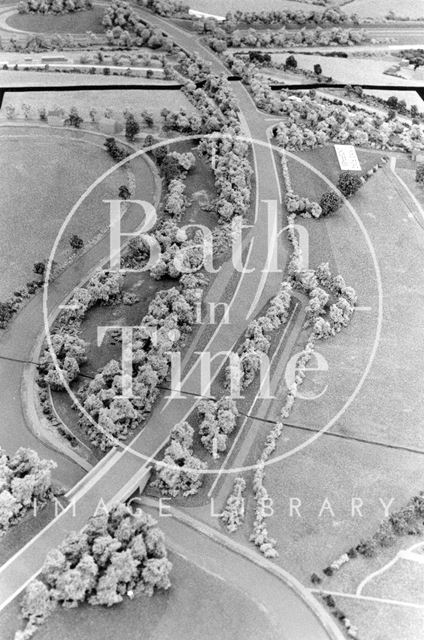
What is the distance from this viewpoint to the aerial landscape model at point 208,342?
38594 millimetres

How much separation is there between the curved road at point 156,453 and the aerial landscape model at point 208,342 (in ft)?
0.50

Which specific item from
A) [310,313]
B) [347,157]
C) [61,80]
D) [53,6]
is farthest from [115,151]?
[53,6]

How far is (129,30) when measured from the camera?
310 ft

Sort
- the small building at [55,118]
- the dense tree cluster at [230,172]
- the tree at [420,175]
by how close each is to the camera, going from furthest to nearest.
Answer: the small building at [55,118]
the tree at [420,175]
the dense tree cluster at [230,172]

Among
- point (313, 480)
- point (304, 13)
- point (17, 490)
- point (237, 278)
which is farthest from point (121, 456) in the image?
point (304, 13)

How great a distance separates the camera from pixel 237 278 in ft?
192

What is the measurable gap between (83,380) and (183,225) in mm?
19458

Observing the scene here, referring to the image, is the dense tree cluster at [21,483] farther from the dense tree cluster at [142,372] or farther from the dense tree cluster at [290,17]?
the dense tree cluster at [290,17]

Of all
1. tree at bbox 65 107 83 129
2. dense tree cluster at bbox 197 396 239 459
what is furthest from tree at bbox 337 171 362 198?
dense tree cluster at bbox 197 396 239 459

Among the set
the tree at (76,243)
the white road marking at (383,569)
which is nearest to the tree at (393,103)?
the tree at (76,243)

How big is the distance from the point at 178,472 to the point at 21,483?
900cm

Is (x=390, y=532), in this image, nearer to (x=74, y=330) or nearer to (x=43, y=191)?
(x=74, y=330)

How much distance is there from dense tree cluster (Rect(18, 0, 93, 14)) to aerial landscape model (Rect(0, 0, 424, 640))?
7.92 meters
